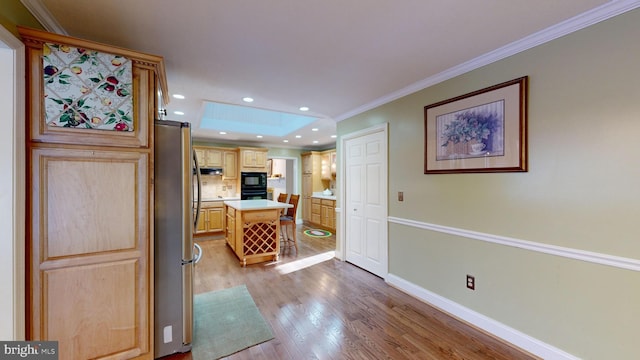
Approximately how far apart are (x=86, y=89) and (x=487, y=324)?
139 inches

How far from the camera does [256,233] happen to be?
12.8ft

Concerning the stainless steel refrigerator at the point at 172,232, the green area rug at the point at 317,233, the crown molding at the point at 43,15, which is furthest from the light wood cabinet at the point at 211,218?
the crown molding at the point at 43,15

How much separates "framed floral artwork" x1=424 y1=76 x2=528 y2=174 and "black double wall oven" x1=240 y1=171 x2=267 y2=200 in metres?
4.73

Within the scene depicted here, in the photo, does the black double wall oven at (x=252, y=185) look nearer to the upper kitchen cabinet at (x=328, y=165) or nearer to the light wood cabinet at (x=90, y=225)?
the upper kitchen cabinet at (x=328, y=165)

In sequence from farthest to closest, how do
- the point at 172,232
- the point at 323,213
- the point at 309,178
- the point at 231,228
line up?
the point at 309,178 < the point at 323,213 < the point at 231,228 < the point at 172,232

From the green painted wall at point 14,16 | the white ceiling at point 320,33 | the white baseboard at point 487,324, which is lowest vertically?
the white baseboard at point 487,324

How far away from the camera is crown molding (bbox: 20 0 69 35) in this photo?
4.71 feet

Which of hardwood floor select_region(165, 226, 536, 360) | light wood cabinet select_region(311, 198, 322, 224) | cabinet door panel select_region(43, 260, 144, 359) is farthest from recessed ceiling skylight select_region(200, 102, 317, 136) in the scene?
cabinet door panel select_region(43, 260, 144, 359)

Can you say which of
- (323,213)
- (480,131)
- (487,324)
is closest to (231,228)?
(323,213)

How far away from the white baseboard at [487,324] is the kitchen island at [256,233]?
2.09m

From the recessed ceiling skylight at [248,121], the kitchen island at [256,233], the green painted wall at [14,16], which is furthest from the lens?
the recessed ceiling skylight at [248,121]

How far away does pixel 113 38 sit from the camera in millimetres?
1845

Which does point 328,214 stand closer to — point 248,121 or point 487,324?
point 248,121

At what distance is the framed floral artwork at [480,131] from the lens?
1947mm
